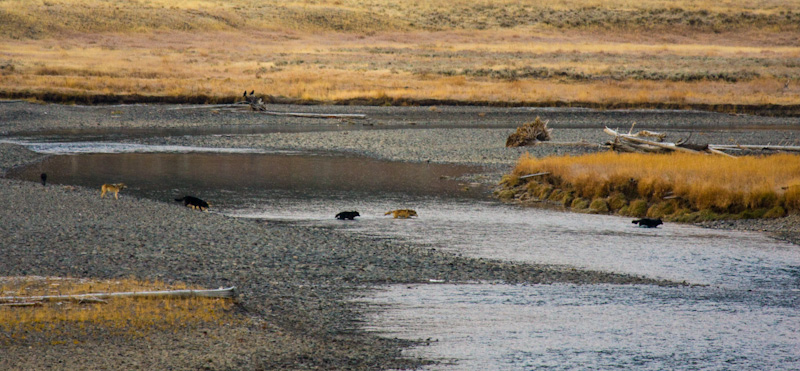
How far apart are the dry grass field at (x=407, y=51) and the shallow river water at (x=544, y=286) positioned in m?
28.7

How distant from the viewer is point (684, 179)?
2066cm

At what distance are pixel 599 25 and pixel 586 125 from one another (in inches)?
3086

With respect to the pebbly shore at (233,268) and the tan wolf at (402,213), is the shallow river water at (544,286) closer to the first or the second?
the tan wolf at (402,213)

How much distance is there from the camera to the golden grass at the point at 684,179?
63.7 feet

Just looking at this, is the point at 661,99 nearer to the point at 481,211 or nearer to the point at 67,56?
the point at 481,211

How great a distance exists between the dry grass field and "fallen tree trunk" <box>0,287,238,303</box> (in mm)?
41072

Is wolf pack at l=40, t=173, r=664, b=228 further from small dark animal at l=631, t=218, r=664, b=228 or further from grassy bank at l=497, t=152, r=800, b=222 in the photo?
grassy bank at l=497, t=152, r=800, b=222

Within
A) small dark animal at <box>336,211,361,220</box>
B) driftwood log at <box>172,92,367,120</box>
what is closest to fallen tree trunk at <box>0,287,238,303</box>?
small dark animal at <box>336,211,361,220</box>

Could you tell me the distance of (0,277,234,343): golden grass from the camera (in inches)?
363

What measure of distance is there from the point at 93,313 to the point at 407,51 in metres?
81.4

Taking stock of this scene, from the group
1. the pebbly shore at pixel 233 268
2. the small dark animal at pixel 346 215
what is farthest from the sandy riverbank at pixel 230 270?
the small dark animal at pixel 346 215

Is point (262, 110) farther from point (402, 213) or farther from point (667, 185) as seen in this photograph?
point (667, 185)

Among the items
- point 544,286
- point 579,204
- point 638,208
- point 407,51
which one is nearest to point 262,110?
point 579,204

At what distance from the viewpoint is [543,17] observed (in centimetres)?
12156
